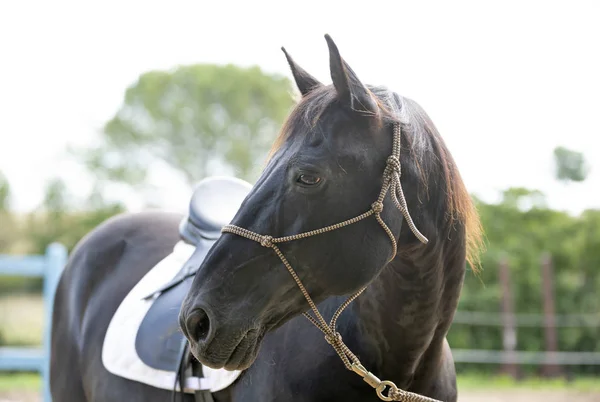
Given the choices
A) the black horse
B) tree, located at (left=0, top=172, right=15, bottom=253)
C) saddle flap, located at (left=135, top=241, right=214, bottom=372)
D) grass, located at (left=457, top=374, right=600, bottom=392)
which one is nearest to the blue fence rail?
saddle flap, located at (left=135, top=241, right=214, bottom=372)

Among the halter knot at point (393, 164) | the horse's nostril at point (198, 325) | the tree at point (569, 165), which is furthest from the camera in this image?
the tree at point (569, 165)

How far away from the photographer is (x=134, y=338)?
112 inches

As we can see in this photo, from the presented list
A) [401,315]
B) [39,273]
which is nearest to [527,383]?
[39,273]

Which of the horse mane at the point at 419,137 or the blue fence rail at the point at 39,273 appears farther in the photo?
the blue fence rail at the point at 39,273

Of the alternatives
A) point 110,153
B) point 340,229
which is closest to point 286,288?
point 340,229

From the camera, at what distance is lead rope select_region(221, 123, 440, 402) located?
1.82 metres

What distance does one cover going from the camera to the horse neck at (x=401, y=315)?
2074 mm

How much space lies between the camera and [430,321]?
2102 millimetres

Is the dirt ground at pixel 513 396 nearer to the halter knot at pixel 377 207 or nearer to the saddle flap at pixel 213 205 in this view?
the saddle flap at pixel 213 205

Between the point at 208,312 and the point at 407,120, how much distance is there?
2.78ft

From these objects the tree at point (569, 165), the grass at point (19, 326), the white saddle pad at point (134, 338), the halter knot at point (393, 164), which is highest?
the halter knot at point (393, 164)

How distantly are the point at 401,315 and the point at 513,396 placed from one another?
272 inches

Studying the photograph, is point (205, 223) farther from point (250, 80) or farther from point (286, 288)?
point (250, 80)

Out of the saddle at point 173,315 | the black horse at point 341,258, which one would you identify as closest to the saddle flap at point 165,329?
the saddle at point 173,315
